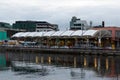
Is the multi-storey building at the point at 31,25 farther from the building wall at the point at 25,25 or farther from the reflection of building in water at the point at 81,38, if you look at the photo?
the reflection of building in water at the point at 81,38

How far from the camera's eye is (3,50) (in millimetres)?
83250

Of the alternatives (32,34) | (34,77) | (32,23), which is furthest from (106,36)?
(32,23)

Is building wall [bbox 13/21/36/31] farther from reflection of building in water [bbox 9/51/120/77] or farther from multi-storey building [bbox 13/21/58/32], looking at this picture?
reflection of building in water [bbox 9/51/120/77]

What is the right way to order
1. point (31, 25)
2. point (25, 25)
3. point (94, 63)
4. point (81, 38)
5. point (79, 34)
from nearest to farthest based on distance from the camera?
1. point (94, 63)
2. point (79, 34)
3. point (81, 38)
4. point (31, 25)
5. point (25, 25)

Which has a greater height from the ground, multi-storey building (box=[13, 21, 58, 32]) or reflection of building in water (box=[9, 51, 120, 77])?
multi-storey building (box=[13, 21, 58, 32])

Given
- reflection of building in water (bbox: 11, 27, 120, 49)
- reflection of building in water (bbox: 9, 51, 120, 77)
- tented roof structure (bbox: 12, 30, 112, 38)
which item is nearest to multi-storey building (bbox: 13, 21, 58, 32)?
reflection of building in water (bbox: 11, 27, 120, 49)

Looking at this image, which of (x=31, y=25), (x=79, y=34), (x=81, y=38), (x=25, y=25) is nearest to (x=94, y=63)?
(x=79, y=34)

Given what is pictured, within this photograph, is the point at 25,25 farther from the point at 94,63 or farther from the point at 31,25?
the point at 94,63

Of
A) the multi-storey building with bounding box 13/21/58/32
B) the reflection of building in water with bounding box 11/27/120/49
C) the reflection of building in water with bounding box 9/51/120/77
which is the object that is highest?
the multi-storey building with bounding box 13/21/58/32

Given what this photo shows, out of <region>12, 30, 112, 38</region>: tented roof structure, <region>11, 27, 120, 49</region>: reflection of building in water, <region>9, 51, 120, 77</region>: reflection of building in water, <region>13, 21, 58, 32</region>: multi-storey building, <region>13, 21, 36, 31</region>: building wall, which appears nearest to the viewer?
<region>9, 51, 120, 77</region>: reflection of building in water

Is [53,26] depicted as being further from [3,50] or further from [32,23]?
[3,50]

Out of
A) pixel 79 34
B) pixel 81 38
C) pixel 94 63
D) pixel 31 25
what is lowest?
pixel 94 63

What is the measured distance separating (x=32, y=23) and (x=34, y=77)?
137m

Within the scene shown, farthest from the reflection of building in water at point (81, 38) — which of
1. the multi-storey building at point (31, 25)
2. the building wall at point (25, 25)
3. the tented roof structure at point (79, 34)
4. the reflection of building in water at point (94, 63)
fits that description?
the building wall at point (25, 25)
